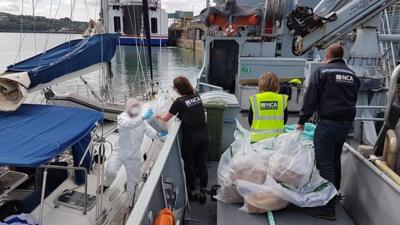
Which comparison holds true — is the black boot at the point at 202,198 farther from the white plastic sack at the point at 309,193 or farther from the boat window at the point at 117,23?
the boat window at the point at 117,23

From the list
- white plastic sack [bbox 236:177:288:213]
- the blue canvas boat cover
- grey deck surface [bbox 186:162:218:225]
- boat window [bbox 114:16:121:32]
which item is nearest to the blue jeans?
white plastic sack [bbox 236:177:288:213]

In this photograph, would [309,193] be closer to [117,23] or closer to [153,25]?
[117,23]

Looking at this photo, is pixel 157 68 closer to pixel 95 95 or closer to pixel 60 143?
pixel 95 95

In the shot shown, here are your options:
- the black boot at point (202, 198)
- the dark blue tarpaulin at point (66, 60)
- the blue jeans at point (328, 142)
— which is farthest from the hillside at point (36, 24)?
the blue jeans at point (328, 142)

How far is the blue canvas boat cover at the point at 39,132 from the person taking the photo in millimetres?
2979

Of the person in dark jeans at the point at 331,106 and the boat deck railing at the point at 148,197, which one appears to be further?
the person in dark jeans at the point at 331,106

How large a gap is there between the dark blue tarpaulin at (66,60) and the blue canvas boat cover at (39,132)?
0.67 metres

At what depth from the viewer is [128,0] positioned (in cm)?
2341

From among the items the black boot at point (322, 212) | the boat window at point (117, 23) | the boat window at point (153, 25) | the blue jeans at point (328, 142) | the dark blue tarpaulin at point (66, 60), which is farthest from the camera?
the boat window at point (153, 25)

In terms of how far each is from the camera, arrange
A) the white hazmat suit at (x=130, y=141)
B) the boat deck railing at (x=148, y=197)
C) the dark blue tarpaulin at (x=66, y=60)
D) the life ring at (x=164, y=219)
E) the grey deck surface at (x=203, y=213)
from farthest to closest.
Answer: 1. the dark blue tarpaulin at (x=66, y=60)
2. the white hazmat suit at (x=130, y=141)
3. the grey deck surface at (x=203, y=213)
4. the life ring at (x=164, y=219)
5. the boat deck railing at (x=148, y=197)

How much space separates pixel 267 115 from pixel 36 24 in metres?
4.98

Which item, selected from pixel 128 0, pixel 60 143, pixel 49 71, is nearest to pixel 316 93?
pixel 60 143

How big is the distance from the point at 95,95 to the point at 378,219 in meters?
6.30

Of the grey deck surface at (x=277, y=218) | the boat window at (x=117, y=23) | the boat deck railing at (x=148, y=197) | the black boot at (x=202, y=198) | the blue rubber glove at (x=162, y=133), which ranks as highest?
the boat window at (x=117, y=23)
